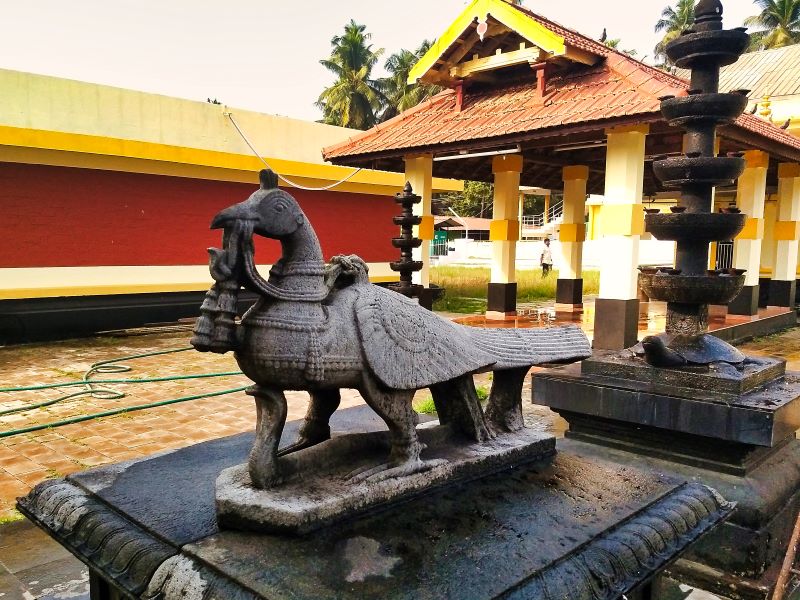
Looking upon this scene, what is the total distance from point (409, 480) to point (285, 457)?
0.39 m

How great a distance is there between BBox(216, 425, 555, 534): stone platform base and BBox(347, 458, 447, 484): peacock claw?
0.04 feet

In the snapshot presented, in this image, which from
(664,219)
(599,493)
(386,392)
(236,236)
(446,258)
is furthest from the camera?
(446,258)

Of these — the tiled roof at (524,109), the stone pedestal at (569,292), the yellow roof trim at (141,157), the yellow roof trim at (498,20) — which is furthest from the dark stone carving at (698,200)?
the stone pedestal at (569,292)

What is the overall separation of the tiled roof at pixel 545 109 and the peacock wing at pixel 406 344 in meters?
5.29

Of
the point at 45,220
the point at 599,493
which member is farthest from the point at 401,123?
the point at 599,493

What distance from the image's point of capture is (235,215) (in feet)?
5.75

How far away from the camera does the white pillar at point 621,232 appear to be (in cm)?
736

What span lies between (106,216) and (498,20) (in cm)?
627

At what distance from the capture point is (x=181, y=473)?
2.25m

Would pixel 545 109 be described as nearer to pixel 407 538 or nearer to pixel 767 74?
pixel 407 538

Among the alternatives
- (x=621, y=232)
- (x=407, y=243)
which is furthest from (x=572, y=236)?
(x=407, y=243)

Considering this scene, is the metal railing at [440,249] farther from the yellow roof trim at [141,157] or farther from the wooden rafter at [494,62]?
the wooden rafter at [494,62]

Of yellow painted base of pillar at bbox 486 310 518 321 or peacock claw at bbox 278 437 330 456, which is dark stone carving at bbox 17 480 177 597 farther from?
yellow painted base of pillar at bbox 486 310 518 321

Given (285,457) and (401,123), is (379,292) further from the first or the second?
(401,123)
